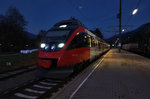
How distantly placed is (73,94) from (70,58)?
238cm

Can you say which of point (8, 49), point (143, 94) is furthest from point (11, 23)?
point (143, 94)

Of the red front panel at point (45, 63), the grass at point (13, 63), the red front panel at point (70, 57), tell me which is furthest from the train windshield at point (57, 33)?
the grass at point (13, 63)

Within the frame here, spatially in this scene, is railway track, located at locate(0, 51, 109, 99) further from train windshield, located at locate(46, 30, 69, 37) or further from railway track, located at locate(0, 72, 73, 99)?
train windshield, located at locate(46, 30, 69, 37)

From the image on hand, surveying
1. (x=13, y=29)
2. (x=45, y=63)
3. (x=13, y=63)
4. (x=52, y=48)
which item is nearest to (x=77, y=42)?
(x=52, y=48)

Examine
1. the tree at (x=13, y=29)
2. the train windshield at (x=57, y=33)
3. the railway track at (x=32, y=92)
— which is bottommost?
the railway track at (x=32, y=92)

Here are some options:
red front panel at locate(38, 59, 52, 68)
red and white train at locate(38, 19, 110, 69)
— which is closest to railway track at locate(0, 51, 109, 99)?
red front panel at locate(38, 59, 52, 68)

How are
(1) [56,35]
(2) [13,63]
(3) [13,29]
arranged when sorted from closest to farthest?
(1) [56,35] → (2) [13,63] → (3) [13,29]

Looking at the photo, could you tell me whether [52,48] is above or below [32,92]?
above

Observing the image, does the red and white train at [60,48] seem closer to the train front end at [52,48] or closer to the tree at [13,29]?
the train front end at [52,48]

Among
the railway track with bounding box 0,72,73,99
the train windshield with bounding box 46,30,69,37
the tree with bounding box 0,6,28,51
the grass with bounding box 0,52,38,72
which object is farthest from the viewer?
the tree with bounding box 0,6,28,51

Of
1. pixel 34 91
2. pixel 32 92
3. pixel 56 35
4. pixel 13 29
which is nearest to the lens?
pixel 32 92

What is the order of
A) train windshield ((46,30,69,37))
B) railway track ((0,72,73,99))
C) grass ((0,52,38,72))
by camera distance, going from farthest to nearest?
grass ((0,52,38,72))
train windshield ((46,30,69,37))
railway track ((0,72,73,99))

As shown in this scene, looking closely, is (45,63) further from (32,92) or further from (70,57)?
(32,92)

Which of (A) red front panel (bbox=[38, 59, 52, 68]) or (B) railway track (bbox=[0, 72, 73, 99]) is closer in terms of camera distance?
(B) railway track (bbox=[0, 72, 73, 99])
